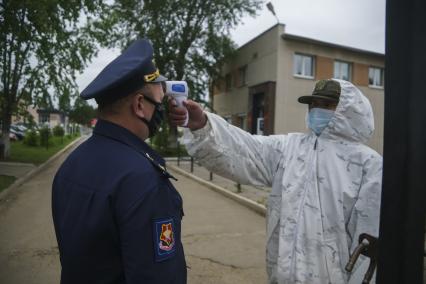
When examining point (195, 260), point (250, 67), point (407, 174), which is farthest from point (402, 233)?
point (250, 67)

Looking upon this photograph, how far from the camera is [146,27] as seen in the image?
26.5m

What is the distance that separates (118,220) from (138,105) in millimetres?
492

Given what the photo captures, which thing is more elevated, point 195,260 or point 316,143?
point 316,143

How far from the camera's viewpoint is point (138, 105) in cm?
166

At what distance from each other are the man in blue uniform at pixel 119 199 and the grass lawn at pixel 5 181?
1020 cm

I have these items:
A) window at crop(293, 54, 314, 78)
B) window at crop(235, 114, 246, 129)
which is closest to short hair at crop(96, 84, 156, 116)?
window at crop(293, 54, 314, 78)

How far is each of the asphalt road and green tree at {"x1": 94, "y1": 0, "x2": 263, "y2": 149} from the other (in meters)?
17.1

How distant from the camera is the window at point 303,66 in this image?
2373 cm

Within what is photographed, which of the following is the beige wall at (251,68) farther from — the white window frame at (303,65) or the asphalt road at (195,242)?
the asphalt road at (195,242)

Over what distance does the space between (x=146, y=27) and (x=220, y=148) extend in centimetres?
2570

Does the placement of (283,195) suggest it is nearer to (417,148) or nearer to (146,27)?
(417,148)

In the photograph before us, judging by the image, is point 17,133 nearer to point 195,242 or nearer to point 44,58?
point 44,58

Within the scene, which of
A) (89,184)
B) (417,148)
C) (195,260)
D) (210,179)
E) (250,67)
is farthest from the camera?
(250,67)

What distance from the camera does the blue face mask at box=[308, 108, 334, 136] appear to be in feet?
8.08
